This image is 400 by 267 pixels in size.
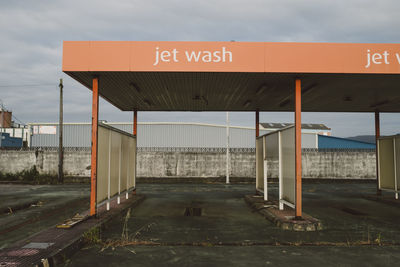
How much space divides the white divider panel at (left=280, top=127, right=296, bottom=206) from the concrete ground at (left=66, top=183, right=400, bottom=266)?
3.15 ft

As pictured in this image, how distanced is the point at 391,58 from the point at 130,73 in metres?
6.20

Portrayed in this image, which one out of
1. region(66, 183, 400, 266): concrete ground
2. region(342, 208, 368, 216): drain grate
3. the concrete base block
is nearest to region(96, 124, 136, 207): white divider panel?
region(66, 183, 400, 266): concrete ground

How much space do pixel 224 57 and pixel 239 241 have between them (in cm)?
411

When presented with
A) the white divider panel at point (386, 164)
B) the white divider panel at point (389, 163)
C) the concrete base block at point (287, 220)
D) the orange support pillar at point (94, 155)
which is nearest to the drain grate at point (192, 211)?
the concrete base block at point (287, 220)

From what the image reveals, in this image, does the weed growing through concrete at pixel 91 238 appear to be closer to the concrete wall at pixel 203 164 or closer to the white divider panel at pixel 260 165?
the white divider panel at pixel 260 165

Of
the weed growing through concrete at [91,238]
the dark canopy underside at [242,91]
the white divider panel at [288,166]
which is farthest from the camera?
the dark canopy underside at [242,91]

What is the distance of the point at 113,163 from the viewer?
8805 mm

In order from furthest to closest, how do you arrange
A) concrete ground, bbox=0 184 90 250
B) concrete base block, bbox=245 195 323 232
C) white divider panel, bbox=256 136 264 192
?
white divider panel, bbox=256 136 264 192 → concrete base block, bbox=245 195 323 232 → concrete ground, bbox=0 184 90 250

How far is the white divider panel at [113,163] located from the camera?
7602 mm

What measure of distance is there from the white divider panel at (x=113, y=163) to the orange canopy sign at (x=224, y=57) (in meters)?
1.83

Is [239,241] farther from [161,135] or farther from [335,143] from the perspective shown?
[335,143]

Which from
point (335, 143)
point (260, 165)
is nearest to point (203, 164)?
point (260, 165)

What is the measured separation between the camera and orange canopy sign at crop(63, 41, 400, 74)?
22.3ft

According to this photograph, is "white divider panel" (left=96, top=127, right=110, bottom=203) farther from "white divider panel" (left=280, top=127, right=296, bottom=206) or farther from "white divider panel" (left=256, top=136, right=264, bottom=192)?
"white divider panel" (left=256, top=136, right=264, bottom=192)
